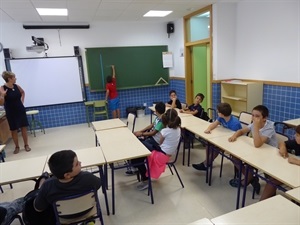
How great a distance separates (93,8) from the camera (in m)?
4.69

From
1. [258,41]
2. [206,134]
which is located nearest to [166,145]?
[206,134]

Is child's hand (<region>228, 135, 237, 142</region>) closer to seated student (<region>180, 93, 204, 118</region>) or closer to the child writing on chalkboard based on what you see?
seated student (<region>180, 93, 204, 118</region>)

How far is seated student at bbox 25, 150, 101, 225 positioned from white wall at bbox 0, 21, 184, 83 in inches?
201

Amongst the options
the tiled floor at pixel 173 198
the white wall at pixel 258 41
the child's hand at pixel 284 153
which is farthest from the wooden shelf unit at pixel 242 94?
the child's hand at pixel 284 153

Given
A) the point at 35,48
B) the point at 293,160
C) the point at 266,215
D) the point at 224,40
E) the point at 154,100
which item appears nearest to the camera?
the point at 266,215

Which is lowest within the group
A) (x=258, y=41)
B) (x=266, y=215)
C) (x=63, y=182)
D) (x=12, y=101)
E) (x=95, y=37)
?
(x=266, y=215)

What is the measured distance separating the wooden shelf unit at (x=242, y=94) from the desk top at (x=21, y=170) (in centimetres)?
371

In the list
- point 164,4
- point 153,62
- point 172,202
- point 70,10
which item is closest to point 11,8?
point 70,10

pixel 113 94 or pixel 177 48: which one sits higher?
pixel 177 48

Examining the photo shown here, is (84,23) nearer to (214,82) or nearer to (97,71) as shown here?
(97,71)

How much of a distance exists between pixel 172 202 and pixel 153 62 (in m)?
4.99

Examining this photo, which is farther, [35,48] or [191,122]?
[35,48]

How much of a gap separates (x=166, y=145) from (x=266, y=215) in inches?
60.2

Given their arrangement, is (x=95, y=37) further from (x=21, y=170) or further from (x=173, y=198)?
(x=173, y=198)
